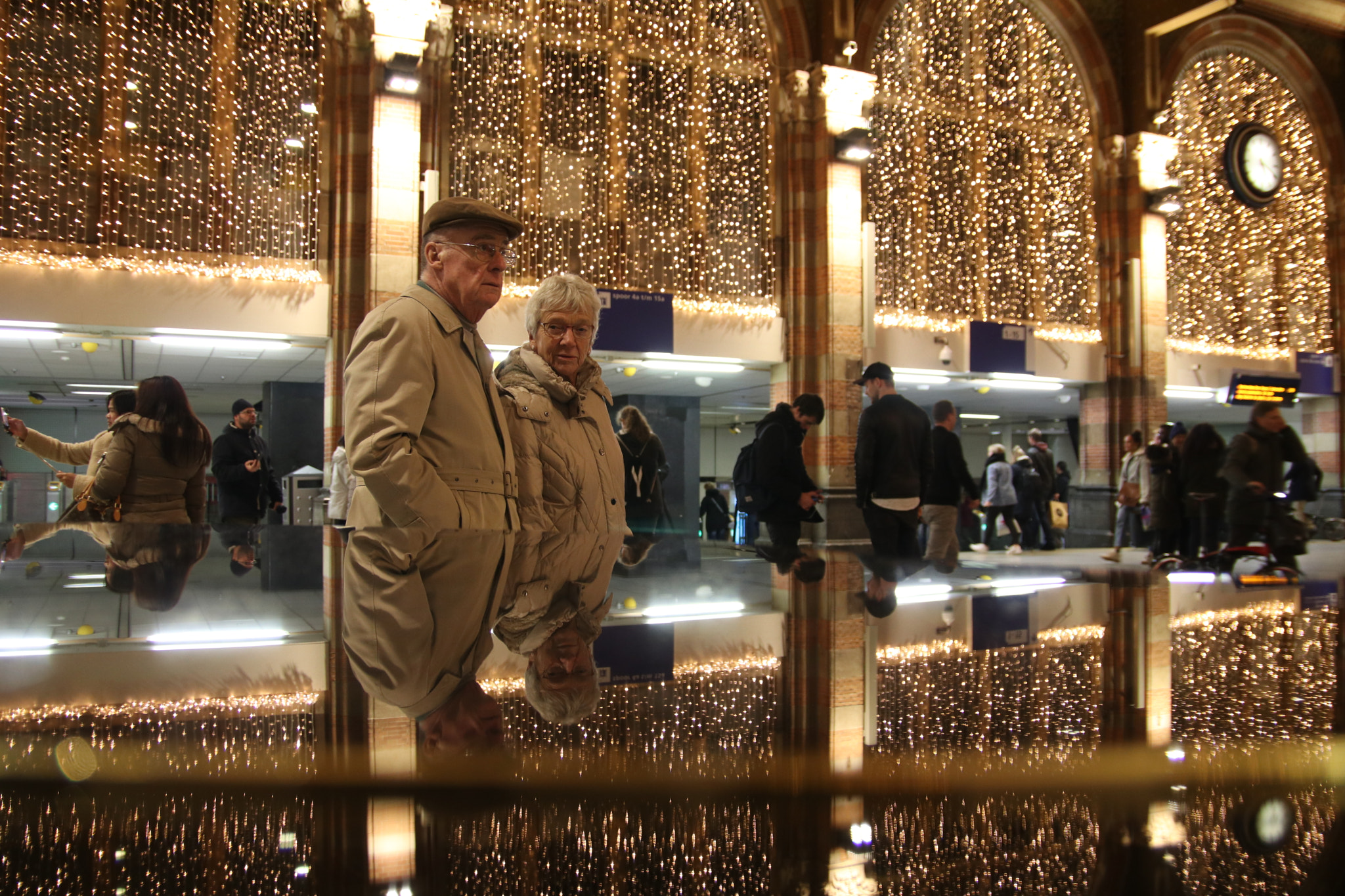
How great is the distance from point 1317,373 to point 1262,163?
4065 mm

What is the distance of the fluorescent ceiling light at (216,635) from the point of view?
90 cm

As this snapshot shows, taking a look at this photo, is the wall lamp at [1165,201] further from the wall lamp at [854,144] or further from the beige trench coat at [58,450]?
the beige trench coat at [58,450]

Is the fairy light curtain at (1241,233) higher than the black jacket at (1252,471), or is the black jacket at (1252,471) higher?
the fairy light curtain at (1241,233)

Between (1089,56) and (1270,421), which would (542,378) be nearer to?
(1270,421)

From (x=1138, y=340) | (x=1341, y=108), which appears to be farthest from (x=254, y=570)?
(x=1341, y=108)

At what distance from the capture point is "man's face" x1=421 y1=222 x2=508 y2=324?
260 centimetres

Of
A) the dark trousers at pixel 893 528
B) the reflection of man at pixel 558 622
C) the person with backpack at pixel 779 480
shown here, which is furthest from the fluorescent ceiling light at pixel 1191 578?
the person with backpack at pixel 779 480

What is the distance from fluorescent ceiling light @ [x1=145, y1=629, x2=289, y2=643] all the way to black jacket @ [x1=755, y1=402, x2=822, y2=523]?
14.5 feet

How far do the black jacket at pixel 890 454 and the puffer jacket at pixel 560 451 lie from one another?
3.32 metres

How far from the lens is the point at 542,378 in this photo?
283cm

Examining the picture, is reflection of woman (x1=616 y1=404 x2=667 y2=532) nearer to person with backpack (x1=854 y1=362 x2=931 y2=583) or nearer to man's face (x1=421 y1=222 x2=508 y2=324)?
person with backpack (x1=854 y1=362 x2=931 y2=583)

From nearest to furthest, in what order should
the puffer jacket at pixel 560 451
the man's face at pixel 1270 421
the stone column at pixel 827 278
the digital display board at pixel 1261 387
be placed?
the puffer jacket at pixel 560 451 → the man's face at pixel 1270 421 → the stone column at pixel 827 278 → the digital display board at pixel 1261 387

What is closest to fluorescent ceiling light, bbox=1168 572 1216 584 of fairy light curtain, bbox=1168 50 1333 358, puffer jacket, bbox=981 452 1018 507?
puffer jacket, bbox=981 452 1018 507

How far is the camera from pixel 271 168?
31.5 feet
